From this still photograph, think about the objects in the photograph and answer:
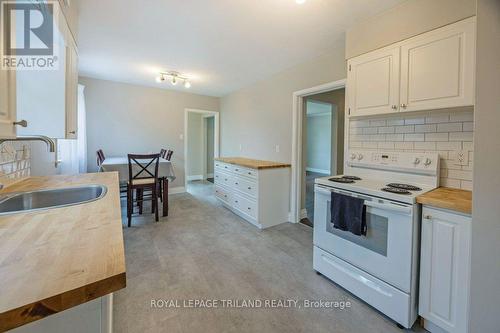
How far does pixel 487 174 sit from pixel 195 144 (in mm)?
6801

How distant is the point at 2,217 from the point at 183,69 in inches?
130

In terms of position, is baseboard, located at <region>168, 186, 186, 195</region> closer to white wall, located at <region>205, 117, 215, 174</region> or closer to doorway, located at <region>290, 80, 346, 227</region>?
white wall, located at <region>205, 117, 215, 174</region>

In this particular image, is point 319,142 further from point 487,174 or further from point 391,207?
point 487,174

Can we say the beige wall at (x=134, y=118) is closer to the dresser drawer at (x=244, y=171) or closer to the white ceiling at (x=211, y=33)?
the white ceiling at (x=211, y=33)

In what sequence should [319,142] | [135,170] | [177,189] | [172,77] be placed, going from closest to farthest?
[135,170]
[172,77]
[177,189]
[319,142]

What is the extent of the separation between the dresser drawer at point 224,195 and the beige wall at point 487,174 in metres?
3.17

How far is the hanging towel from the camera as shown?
174 centimetres

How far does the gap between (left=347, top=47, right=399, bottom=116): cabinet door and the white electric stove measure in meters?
0.45

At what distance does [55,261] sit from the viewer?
0.64 m

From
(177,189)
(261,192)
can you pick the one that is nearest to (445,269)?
(261,192)

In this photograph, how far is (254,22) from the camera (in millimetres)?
2281

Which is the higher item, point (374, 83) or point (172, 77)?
point (172, 77)

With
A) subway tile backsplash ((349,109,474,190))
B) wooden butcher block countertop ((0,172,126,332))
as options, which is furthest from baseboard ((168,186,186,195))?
wooden butcher block countertop ((0,172,126,332))

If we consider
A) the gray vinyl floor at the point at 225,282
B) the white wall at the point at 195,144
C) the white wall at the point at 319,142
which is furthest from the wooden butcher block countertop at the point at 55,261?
the white wall at the point at 319,142
